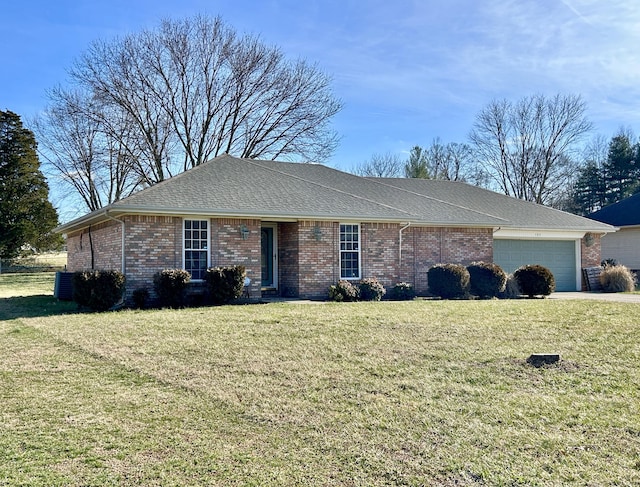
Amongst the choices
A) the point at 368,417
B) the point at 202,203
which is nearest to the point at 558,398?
the point at 368,417

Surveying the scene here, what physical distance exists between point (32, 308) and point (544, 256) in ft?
61.0

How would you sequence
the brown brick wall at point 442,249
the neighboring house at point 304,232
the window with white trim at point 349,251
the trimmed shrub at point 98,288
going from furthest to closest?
the brown brick wall at point 442,249 → the window with white trim at point 349,251 → the neighboring house at point 304,232 → the trimmed shrub at point 98,288

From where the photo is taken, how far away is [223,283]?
49.3 feet

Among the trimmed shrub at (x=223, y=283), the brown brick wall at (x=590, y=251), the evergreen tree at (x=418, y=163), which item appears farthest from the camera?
the evergreen tree at (x=418, y=163)

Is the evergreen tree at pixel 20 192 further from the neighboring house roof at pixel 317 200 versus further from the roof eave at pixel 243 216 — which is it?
the roof eave at pixel 243 216

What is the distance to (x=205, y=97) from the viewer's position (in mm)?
33656

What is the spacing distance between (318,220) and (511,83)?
10128 mm

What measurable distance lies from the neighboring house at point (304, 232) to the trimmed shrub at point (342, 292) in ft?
2.51

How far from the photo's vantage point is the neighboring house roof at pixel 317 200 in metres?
15.6

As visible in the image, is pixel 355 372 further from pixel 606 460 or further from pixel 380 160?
pixel 380 160

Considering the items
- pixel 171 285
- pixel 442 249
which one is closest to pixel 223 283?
pixel 171 285

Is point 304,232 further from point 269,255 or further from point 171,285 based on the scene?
point 171,285

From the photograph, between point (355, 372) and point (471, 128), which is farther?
point (471, 128)

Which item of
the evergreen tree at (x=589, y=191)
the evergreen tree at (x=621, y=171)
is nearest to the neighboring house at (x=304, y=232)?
the evergreen tree at (x=589, y=191)
